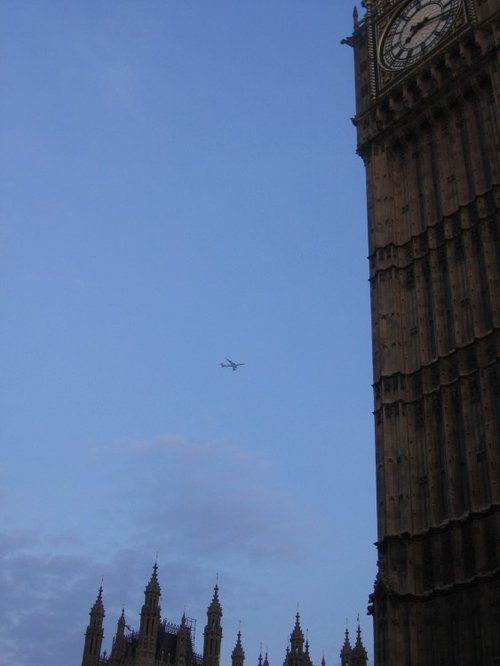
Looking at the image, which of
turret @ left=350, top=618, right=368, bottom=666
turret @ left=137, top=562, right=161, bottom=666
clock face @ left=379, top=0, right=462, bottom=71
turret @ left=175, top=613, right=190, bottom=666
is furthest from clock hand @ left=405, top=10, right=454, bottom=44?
turret @ left=175, top=613, right=190, bottom=666

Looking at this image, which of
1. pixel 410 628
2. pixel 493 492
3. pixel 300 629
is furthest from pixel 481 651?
pixel 300 629

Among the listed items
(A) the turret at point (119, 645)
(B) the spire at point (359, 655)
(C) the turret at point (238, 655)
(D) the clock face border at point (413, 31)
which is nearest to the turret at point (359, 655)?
(B) the spire at point (359, 655)

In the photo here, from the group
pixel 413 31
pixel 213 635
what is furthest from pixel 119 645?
pixel 413 31

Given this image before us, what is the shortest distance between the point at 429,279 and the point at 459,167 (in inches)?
223

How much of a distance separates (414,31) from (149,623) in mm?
35076

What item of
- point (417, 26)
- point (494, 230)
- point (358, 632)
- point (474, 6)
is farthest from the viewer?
point (417, 26)

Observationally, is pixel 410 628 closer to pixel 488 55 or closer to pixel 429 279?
pixel 429 279

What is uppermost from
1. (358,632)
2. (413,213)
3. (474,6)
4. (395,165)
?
(474,6)

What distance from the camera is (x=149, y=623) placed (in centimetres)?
4925

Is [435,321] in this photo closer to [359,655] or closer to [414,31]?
[359,655]

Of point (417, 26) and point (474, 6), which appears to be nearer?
point (474, 6)

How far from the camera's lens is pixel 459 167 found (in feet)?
136

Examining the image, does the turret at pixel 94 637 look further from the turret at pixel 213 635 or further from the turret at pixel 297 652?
the turret at pixel 297 652

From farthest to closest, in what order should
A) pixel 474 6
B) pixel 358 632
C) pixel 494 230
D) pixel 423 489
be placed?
pixel 474 6
pixel 358 632
pixel 494 230
pixel 423 489
